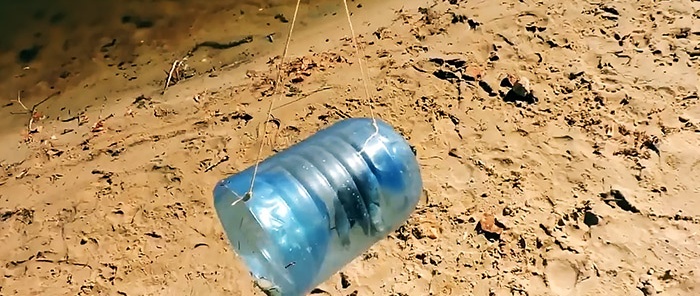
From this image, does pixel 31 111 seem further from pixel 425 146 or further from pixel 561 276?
pixel 561 276

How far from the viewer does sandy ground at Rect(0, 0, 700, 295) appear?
3.33 metres

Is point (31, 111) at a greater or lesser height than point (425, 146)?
lesser

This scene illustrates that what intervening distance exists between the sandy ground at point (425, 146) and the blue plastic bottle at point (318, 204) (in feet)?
1.27

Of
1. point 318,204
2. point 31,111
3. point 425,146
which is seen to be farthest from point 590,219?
point 31,111

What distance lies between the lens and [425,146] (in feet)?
12.7

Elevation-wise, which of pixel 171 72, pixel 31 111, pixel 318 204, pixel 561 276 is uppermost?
pixel 318 204

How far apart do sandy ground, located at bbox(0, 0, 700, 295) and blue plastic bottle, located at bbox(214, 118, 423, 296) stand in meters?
0.39

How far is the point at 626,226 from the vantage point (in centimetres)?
337

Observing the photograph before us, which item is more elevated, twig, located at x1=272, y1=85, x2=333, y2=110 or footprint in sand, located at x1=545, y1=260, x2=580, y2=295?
twig, located at x1=272, y1=85, x2=333, y2=110

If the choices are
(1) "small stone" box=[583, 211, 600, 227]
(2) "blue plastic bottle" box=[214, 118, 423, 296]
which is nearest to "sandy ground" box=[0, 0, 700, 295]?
(1) "small stone" box=[583, 211, 600, 227]

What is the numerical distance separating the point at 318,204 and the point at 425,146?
115 cm

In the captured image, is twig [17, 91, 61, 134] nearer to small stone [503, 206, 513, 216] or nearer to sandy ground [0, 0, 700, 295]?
sandy ground [0, 0, 700, 295]

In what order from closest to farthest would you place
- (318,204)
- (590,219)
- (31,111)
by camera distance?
(318,204) → (590,219) → (31,111)

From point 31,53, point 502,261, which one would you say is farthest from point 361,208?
point 31,53
